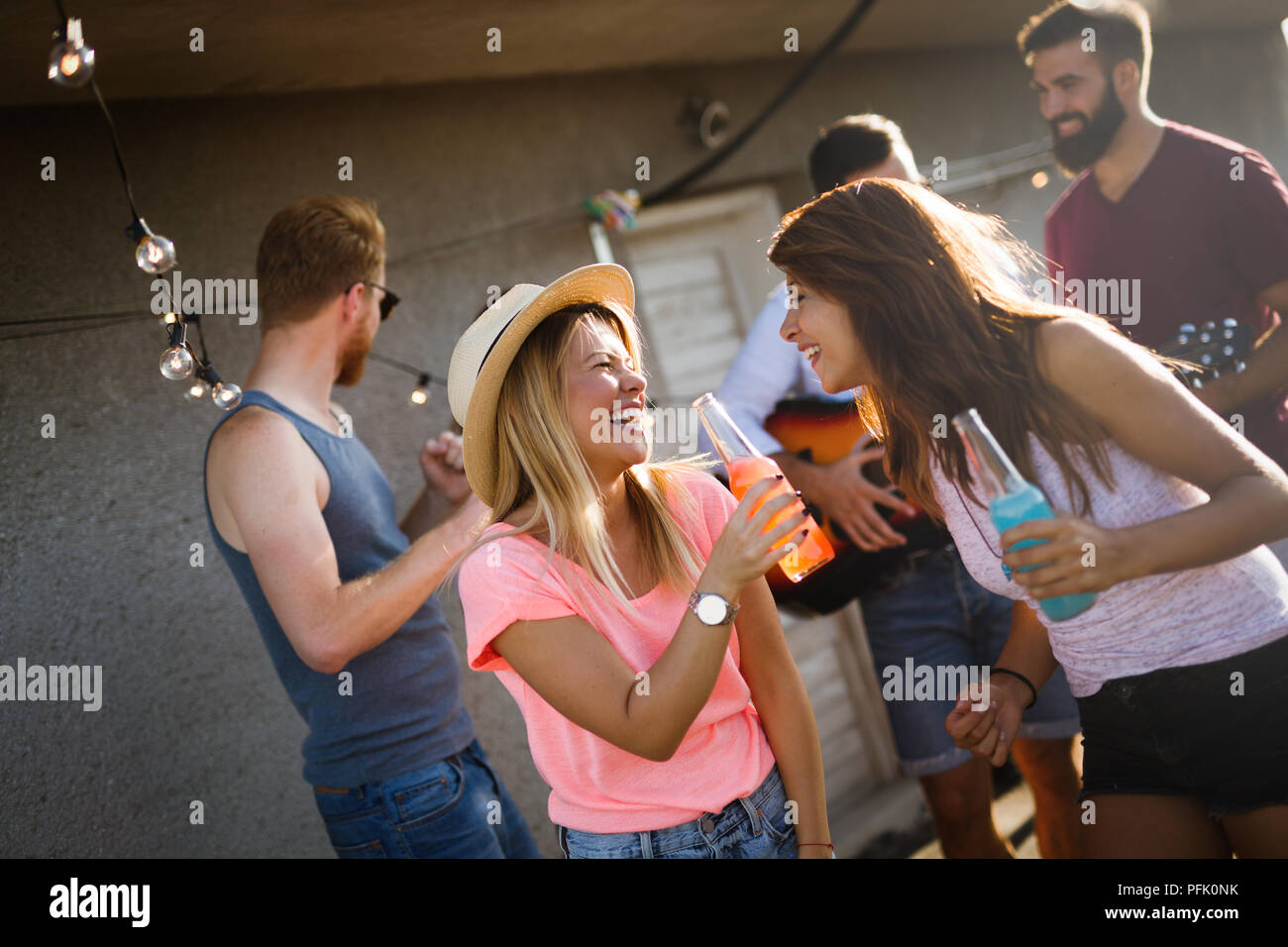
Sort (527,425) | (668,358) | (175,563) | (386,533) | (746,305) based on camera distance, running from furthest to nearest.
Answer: (746,305) < (668,358) < (175,563) < (386,533) < (527,425)

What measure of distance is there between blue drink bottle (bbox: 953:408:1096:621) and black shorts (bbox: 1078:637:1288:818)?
34cm

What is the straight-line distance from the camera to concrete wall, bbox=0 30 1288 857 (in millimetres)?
2787

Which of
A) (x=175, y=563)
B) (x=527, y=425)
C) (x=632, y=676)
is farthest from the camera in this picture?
(x=175, y=563)

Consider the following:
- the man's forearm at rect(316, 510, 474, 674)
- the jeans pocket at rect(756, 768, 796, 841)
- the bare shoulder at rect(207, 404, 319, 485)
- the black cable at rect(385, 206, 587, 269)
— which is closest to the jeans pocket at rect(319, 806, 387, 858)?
the man's forearm at rect(316, 510, 474, 674)

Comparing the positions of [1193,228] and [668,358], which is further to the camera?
[668,358]

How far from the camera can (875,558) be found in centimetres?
323

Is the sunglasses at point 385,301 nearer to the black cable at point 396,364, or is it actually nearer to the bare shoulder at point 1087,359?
the black cable at point 396,364

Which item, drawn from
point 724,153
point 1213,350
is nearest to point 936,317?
point 1213,350

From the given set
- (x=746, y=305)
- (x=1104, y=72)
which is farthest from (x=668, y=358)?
(x=1104, y=72)

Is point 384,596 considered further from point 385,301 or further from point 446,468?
point 385,301

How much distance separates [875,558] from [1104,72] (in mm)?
1600

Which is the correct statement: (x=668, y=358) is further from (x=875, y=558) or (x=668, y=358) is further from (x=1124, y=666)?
(x=1124, y=666)

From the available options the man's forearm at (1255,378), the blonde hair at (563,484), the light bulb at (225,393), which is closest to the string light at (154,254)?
the light bulb at (225,393)
